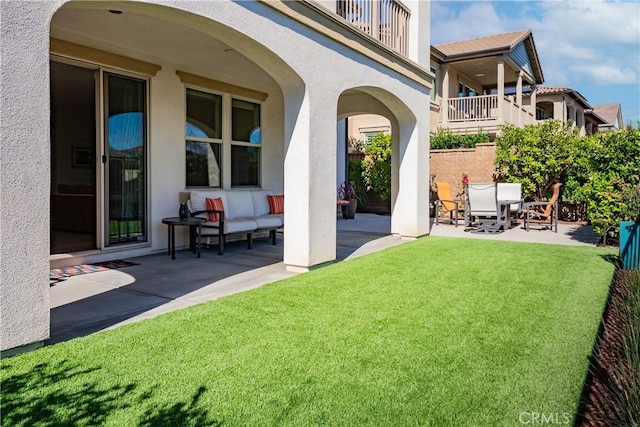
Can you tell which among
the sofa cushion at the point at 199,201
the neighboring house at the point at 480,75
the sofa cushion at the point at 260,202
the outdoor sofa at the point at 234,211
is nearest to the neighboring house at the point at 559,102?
the neighboring house at the point at 480,75

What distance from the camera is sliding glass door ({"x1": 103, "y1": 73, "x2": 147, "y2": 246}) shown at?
23.4 feet

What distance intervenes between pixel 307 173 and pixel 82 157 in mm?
7781

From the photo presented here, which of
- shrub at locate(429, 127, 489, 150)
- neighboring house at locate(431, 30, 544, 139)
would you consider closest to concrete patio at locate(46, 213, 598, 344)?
shrub at locate(429, 127, 489, 150)

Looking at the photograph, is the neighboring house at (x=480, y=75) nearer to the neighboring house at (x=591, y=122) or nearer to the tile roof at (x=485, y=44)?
the tile roof at (x=485, y=44)

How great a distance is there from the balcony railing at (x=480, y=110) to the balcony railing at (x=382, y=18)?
11082 millimetres

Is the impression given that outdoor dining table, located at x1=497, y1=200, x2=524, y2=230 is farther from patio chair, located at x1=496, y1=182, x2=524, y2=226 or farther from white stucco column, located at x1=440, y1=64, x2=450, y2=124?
white stucco column, located at x1=440, y1=64, x2=450, y2=124

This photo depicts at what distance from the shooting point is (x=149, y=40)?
6.61 metres

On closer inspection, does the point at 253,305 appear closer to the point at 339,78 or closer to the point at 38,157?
the point at 38,157

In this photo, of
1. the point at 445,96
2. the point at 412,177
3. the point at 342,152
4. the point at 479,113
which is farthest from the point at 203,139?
the point at 479,113

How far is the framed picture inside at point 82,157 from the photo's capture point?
11.2 m

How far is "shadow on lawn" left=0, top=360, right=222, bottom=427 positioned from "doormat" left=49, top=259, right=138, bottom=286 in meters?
2.94

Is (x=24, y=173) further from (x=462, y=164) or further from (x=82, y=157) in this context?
(x=462, y=164)

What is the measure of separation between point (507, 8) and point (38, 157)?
60.8 feet

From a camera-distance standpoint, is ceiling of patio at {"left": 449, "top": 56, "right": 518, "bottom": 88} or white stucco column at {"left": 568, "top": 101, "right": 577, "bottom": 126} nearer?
ceiling of patio at {"left": 449, "top": 56, "right": 518, "bottom": 88}
